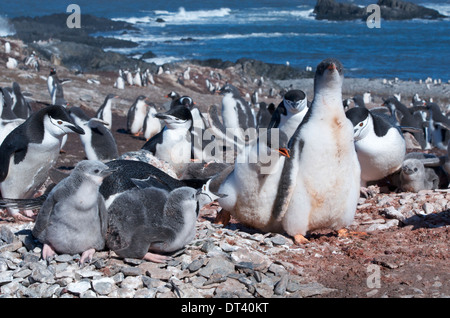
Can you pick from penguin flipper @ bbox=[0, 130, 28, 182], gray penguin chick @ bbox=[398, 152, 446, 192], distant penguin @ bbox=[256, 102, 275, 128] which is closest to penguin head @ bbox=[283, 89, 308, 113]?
gray penguin chick @ bbox=[398, 152, 446, 192]

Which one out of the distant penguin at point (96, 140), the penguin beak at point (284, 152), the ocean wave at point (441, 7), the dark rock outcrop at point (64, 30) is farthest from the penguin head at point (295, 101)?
the ocean wave at point (441, 7)

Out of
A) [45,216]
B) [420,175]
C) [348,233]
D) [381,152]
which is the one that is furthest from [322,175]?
[420,175]

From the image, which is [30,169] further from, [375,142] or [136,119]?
[136,119]

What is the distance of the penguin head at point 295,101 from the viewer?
7.84 meters

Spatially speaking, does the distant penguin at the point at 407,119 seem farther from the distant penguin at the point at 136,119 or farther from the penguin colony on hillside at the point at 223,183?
the distant penguin at the point at 136,119

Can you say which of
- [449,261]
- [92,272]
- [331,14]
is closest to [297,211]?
[449,261]

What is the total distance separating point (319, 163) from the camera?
4.80 m

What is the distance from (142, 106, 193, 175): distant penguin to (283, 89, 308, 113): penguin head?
1451 mm

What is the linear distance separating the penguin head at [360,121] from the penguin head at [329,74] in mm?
2021

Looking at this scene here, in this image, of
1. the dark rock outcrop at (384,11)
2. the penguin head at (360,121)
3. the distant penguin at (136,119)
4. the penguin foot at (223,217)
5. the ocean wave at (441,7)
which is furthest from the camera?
the ocean wave at (441,7)
